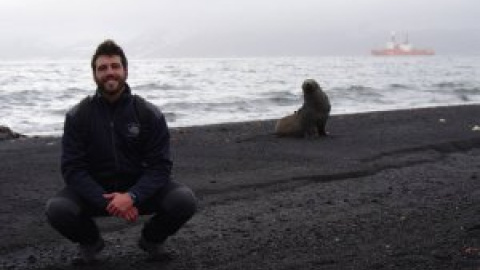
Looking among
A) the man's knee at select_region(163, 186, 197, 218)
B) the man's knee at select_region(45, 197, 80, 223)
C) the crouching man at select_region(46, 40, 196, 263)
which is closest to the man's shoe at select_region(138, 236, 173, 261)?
the crouching man at select_region(46, 40, 196, 263)

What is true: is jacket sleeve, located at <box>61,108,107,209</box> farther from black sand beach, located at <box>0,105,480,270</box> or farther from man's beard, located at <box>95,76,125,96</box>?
black sand beach, located at <box>0,105,480,270</box>

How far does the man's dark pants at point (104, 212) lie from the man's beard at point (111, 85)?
69cm

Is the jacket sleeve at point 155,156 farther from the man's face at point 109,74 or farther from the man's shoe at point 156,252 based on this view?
the man's shoe at point 156,252

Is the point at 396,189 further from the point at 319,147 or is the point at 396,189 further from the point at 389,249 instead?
the point at 319,147

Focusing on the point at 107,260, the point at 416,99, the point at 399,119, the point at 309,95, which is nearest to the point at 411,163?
the point at 309,95

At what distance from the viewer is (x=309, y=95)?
12312 millimetres

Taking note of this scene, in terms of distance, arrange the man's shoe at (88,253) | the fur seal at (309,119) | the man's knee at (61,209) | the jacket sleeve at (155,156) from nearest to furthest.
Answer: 1. the man's knee at (61,209)
2. the jacket sleeve at (155,156)
3. the man's shoe at (88,253)
4. the fur seal at (309,119)

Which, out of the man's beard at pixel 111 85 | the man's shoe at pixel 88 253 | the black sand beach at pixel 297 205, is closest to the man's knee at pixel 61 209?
the man's shoe at pixel 88 253

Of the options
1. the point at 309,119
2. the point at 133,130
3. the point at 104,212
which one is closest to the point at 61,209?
the point at 104,212

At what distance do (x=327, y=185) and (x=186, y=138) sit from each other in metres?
4.71

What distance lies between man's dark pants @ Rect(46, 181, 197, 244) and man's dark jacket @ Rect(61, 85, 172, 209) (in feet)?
0.26

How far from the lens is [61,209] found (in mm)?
4277

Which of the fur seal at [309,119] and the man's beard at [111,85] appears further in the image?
the fur seal at [309,119]

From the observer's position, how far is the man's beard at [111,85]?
4285 millimetres
